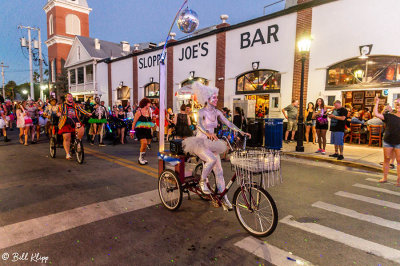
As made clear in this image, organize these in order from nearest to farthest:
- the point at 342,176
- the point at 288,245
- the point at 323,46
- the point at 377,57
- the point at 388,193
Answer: the point at 288,245
the point at 388,193
the point at 342,176
the point at 377,57
the point at 323,46

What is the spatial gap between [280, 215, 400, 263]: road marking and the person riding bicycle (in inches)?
266

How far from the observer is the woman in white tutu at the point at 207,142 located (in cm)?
395

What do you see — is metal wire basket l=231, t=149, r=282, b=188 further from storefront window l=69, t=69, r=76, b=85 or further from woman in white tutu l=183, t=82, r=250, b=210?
storefront window l=69, t=69, r=76, b=85

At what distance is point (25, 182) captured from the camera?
5727mm

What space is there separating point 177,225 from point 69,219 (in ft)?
5.58

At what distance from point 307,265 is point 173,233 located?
67.9 inches

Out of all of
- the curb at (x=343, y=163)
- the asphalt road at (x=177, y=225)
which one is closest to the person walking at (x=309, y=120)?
the curb at (x=343, y=163)

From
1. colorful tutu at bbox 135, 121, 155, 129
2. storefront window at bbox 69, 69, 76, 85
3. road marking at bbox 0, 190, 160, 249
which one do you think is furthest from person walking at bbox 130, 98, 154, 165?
storefront window at bbox 69, 69, 76, 85

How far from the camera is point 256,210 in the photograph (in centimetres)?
339

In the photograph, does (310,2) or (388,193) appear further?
(310,2)

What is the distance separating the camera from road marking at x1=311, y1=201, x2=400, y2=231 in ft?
12.4

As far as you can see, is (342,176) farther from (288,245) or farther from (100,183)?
(100,183)

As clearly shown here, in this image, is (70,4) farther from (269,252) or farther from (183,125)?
(269,252)

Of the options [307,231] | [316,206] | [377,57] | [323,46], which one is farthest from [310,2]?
[307,231]
